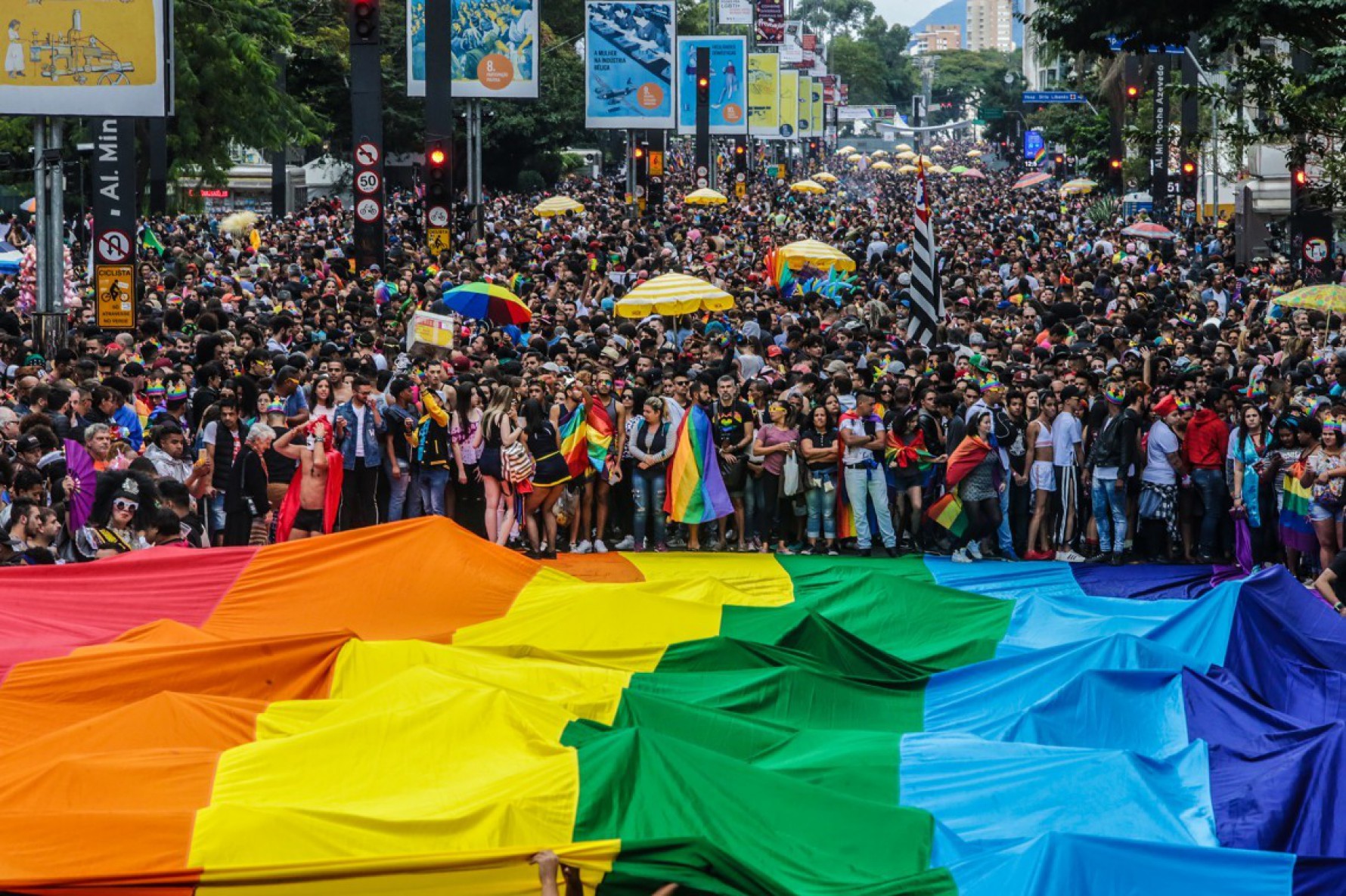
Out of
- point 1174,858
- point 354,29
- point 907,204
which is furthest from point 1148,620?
point 907,204

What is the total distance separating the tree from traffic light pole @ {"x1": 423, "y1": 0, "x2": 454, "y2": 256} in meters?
11.6

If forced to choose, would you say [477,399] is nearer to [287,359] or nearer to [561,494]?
[561,494]

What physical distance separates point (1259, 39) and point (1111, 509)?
27.0ft

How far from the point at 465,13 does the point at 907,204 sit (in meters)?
30.5

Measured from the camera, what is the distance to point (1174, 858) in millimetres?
7656

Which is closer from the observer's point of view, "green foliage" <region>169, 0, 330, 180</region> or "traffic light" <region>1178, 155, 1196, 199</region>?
"green foliage" <region>169, 0, 330, 180</region>

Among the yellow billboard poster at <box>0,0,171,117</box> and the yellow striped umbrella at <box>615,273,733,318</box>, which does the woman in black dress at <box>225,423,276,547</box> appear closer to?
the yellow billboard poster at <box>0,0,171,117</box>

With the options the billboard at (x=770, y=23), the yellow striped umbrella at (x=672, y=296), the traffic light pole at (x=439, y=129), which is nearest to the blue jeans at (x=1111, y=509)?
the yellow striped umbrella at (x=672, y=296)

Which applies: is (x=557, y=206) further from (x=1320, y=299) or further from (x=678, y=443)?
(x=678, y=443)

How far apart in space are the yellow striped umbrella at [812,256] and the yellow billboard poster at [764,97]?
39828mm

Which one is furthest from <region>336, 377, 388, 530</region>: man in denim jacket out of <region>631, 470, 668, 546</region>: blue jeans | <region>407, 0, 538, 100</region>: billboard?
<region>407, 0, 538, 100</region>: billboard

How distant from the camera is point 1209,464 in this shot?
53.1 ft

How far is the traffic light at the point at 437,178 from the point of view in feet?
105

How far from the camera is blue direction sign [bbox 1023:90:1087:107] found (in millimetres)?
74688
